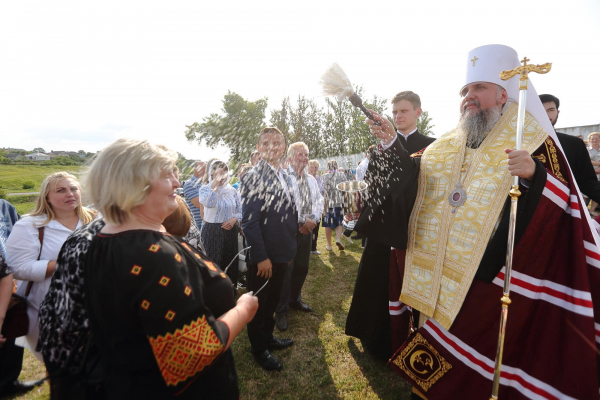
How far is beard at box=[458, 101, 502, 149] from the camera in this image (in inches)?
101

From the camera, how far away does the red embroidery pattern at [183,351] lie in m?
1.18

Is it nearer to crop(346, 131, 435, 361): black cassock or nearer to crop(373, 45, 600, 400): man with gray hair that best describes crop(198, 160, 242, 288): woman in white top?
crop(346, 131, 435, 361): black cassock

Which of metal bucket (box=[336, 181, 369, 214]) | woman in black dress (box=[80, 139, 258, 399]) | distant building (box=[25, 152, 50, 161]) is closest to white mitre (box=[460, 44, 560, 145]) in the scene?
metal bucket (box=[336, 181, 369, 214])

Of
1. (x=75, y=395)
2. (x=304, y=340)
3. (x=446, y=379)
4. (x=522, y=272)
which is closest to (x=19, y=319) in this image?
(x=75, y=395)

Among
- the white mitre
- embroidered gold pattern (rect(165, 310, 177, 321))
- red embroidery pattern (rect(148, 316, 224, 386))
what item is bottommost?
red embroidery pattern (rect(148, 316, 224, 386))

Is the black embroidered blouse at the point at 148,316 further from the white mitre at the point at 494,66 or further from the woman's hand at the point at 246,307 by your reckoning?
the white mitre at the point at 494,66

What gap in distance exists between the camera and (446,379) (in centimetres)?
237

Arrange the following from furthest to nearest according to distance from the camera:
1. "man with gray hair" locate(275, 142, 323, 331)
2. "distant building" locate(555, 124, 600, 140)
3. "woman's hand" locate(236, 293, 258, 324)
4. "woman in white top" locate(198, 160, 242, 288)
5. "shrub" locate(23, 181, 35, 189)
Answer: "distant building" locate(555, 124, 600, 140) < "shrub" locate(23, 181, 35, 189) < "woman in white top" locate(198, 160, 242, 288) < "man with gray hair" locate(275, 142, 323, 331) < "woman's hand" locate(236, 293, 258, 324)

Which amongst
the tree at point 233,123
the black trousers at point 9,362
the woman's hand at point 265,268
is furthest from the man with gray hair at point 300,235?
the black trousers at point 9,362

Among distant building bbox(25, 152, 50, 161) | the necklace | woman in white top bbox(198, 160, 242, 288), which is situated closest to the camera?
the necklace

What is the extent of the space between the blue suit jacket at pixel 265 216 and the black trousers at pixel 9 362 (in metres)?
2.60

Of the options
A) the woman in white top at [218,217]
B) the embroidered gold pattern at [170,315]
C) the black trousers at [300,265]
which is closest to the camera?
the embroidered gold pattern at [170,315]

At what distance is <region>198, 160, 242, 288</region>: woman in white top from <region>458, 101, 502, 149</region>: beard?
141 inches

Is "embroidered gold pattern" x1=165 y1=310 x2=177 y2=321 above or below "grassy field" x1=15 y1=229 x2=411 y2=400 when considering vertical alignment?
above
